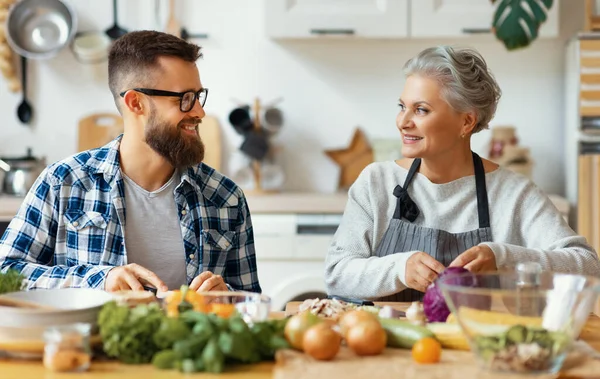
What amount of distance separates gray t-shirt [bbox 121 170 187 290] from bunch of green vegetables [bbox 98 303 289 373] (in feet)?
2.89

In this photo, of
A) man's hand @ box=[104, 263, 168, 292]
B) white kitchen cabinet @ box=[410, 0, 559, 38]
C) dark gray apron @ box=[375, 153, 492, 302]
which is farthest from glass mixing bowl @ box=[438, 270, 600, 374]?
white kitchen cabinet @ box=[410, 0, 559, 38]

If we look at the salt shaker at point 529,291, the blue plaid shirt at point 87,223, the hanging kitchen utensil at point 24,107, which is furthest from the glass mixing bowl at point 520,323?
the hanging kitchen utensil at point 24,107

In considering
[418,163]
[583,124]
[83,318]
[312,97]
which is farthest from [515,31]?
[83,318]

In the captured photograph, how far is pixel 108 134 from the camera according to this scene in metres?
4.30

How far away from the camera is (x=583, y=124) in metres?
3.98

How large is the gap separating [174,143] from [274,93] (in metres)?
2.11

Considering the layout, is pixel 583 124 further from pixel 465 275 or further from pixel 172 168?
pixel 465 275

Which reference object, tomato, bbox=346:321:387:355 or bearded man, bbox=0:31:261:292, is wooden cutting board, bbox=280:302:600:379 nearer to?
tomato, bbox=346:321:387:355

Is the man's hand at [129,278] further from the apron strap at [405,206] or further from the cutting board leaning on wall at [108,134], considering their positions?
the cutting board leaning on wall at [108,134]

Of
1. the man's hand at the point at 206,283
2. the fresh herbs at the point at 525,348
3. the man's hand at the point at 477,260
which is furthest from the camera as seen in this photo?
the man's hand at the point at 477,260

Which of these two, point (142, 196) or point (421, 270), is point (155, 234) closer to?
point (142, 196)

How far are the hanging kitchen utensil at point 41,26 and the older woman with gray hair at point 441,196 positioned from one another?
2334 millimetres

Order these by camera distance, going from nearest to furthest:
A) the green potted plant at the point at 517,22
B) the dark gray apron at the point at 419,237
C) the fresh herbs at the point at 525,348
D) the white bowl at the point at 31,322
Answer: the fresh herbs at the point at 525,348, the white bowl at the point at 31,322, the dark gray apron at the point at 419,237, the green potted plant at the point at 517,22

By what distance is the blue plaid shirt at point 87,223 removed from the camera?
2.26 metres
